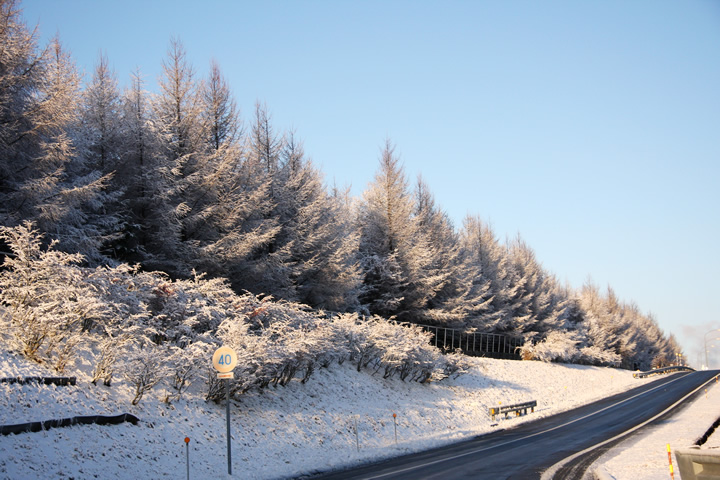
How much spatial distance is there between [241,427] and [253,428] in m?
0.41

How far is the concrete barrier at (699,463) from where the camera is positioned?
5930 millimetres

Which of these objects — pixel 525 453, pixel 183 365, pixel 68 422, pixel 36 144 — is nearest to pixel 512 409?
pixel 525 453

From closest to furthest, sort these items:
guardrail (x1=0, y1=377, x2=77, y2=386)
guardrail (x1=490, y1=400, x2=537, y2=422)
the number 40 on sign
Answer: guardrail (x1=0, y1=377, x2=77, y2=386) < the number 40 on sign < guardrail (x1=490, y1=400, x2=537, y2=422)

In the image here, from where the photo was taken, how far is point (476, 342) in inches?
1960

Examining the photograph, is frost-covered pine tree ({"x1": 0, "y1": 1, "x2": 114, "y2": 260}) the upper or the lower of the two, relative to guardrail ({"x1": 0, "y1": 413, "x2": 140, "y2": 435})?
upper

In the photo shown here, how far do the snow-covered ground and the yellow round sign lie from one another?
81.3 inches

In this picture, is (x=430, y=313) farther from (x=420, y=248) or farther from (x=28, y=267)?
(x=28, y=267)

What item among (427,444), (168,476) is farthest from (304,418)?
(168,476)

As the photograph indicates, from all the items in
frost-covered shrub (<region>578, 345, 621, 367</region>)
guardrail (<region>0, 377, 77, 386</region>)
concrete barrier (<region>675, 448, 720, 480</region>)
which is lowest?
Answer: frost-covered shrub (<region>578, 345, 621, 367</region>)

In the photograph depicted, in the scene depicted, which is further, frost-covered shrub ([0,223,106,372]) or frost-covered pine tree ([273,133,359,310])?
frost-covered pine tree ([273,133,359,310])

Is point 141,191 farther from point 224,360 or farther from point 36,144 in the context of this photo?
point 224,360

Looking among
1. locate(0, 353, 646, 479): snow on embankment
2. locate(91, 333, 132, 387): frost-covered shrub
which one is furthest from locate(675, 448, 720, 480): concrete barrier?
locate(91, 333, 132, 387): frost-covered shrub

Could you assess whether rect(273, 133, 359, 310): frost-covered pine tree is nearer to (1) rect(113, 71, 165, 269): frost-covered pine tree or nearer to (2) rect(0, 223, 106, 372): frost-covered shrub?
(1) rect(113, 71, 165, 269): frost-covered pine tree

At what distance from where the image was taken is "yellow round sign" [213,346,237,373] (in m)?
12.9
